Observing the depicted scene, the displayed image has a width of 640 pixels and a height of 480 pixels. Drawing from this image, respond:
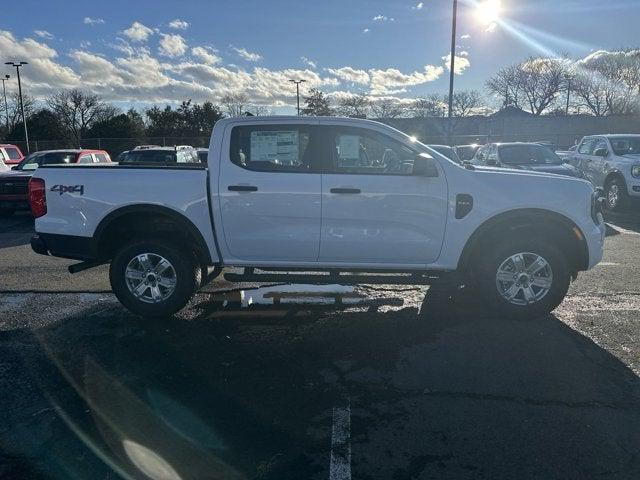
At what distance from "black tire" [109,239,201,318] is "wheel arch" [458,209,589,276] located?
8.99ft

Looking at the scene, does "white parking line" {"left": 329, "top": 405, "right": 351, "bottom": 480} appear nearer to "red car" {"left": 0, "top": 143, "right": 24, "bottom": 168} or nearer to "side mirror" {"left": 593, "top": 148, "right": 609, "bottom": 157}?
"side mirror" {"left": 593, "top": 148, "right": 609, "bottom": 157}

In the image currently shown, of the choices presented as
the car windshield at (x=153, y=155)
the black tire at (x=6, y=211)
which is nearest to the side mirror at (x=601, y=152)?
the car windshield at (x=153, y=155)

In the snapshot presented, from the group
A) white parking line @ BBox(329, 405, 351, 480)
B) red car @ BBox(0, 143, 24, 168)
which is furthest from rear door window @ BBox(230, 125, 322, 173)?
red car @ BBox(0, 143, 24, 168)

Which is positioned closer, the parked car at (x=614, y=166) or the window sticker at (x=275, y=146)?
the window sticker at (x=275, y=146)

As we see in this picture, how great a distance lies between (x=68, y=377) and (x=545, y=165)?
11737 millimetres

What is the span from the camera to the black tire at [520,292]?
5.15 m

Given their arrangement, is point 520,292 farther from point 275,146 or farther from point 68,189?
point 68,189

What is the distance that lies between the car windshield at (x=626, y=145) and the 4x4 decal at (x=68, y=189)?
42.1 feet

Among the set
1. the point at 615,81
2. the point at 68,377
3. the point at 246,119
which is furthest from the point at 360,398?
the point at 615,81

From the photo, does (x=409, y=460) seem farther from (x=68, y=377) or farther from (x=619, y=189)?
(x=619, y=189)

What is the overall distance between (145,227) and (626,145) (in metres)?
12.7

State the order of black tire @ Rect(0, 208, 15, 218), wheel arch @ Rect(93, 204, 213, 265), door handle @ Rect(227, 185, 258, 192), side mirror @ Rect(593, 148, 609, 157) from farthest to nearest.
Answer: side mirror @ Rect(593, 148, 609, 157) < black tire @ Rect(0, 208, 15, 218) < wheel arch @ Rect(93, 204, 213, 265) < door handle @ Rect(227, 185, 258, 192)

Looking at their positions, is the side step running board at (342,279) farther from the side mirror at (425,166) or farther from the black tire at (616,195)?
the black tire at (616,195)

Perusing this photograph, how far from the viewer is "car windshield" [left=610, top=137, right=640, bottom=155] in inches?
522
